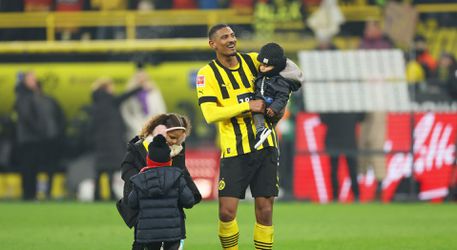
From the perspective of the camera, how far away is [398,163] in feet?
72.4

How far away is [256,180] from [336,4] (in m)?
14.7

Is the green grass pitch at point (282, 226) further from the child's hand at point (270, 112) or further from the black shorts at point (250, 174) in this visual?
the child's hand at point (270, 112)

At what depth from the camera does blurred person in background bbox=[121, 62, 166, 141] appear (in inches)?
947

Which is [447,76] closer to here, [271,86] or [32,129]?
[32,129]

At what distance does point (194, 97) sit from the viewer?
25312 millimetres

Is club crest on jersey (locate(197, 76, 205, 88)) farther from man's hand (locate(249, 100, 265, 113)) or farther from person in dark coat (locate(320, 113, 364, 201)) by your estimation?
person in dark coat (locate(320, 113, 364, 201))

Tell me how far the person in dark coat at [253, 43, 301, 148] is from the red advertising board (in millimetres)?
10993

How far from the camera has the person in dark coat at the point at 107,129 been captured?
76.4ft

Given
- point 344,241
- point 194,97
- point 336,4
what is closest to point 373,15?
point 336,4

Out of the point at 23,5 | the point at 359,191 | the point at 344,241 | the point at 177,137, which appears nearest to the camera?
the point at 177,137

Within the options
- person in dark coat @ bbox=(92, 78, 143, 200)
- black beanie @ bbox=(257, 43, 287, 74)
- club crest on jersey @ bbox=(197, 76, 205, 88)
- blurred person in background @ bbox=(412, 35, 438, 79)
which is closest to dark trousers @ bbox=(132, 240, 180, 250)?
club crest on jersey @ bbox=(197, 76, 205, 88)

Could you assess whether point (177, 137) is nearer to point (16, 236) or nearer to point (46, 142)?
point (16, 236)

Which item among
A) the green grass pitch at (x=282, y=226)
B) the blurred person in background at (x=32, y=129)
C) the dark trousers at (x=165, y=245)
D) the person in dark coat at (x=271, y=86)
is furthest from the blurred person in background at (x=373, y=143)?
the dark trousers at (x=165, y=245)

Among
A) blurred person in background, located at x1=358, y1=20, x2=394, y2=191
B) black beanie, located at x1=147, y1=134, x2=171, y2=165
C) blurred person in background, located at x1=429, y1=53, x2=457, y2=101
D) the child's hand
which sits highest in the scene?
the child's hand
